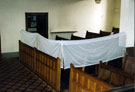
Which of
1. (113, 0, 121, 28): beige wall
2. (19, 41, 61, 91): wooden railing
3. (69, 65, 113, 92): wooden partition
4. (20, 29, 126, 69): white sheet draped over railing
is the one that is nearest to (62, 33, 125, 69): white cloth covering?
(20, 29, 126, 69): white sheet draped over railing

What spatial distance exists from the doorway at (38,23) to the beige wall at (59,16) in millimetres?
220

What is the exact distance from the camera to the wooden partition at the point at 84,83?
2443 millimetres

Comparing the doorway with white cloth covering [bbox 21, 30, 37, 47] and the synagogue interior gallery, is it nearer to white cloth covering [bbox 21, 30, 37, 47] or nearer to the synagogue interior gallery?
the synagogue interior gallery

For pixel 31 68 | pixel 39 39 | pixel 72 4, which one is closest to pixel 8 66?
pixel 31 68

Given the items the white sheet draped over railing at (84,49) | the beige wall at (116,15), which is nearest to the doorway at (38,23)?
the white sheet draped over railing at (84,49)

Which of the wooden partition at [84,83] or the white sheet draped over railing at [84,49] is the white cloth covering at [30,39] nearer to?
the white sheet draped over railing at [84,49]

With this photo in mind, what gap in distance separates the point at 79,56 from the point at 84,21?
16.8ft

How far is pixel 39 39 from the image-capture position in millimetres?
4629

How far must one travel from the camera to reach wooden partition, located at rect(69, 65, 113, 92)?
244 centimetres

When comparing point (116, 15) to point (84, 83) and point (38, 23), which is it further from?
point (84, 83)

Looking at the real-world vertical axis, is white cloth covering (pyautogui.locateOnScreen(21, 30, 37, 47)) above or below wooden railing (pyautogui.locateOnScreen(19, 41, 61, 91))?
above

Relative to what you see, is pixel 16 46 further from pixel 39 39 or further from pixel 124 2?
pixel 124 2

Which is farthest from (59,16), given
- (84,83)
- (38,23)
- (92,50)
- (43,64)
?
(84,83)

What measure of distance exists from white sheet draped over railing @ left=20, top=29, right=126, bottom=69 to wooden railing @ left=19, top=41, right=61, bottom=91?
164 millimetres
